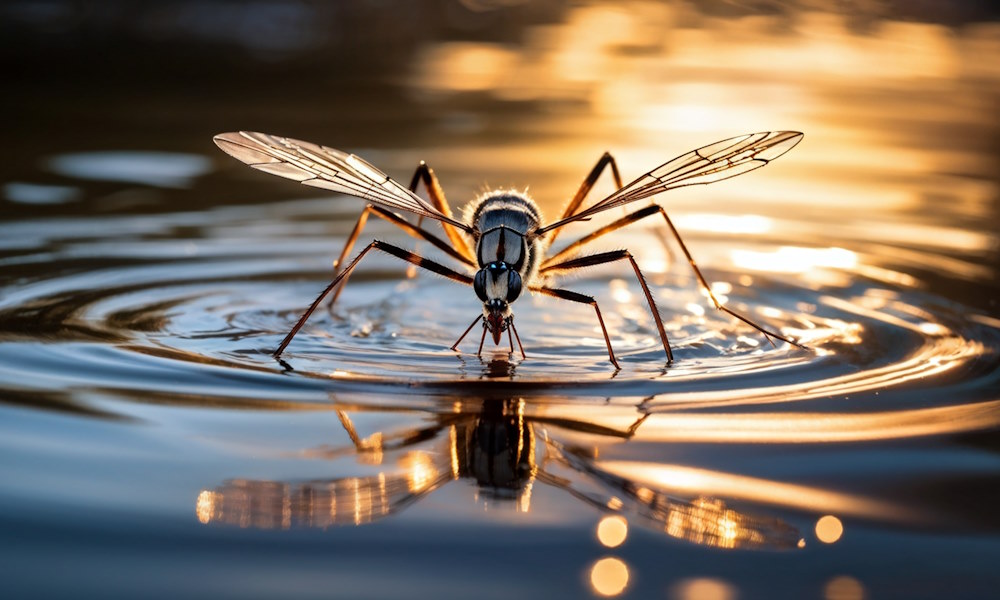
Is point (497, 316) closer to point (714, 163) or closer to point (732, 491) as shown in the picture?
point (714, 163)

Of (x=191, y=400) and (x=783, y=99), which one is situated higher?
(x=783, y=99)

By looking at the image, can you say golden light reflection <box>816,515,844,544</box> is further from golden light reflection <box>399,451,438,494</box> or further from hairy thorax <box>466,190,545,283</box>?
hairy thorax <box>466,190,545,283</box>

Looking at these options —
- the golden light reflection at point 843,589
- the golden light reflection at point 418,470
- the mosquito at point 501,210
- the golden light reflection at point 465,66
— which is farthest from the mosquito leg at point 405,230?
the golden light reflection at point 465,66

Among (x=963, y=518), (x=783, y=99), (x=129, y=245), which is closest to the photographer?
(x=963, y=518)

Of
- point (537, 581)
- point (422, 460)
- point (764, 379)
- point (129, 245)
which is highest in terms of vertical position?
point (129, 245)

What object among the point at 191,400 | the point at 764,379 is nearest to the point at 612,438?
the point at 764,379

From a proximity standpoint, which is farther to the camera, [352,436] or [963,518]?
[352,436]

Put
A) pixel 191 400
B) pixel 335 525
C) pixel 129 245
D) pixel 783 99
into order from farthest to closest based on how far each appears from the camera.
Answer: pixel 783 99 < pixel 129 245 < pixel 191 400 < pixel 335 525

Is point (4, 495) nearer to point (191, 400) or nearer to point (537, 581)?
point (191, 400)
